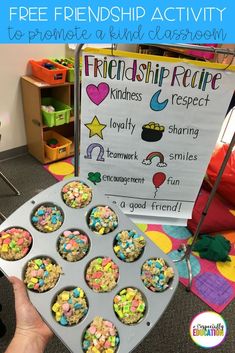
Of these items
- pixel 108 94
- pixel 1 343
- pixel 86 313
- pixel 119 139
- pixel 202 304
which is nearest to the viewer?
pixel 86 313

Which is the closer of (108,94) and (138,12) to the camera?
(138,12)

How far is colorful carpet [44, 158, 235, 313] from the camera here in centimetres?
156

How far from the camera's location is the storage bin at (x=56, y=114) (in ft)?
7.36

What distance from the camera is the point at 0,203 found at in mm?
2014

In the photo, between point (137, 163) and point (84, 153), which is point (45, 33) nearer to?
point (84, 153)

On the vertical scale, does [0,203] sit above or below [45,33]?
below

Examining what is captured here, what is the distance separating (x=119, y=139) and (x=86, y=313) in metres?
0.64

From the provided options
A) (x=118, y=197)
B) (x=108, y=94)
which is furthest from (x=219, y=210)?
(x=108, y=94)

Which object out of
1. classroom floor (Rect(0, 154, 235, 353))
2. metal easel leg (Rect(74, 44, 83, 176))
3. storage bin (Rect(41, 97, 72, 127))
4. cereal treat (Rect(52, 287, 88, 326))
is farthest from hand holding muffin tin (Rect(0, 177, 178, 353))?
storage bin (Rect(41, 97, 72, 127))

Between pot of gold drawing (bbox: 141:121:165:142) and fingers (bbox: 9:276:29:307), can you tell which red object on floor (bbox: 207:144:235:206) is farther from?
fingers (bbox: 9:276:29:307)

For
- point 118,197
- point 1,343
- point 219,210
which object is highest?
point 118,197

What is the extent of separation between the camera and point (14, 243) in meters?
0.84

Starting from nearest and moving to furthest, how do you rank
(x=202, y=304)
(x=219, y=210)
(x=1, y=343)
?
1. (x=1, y=343)
2. (x=202, y=304)
3. (x=219, y=210)

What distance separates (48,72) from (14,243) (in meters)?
1.62
